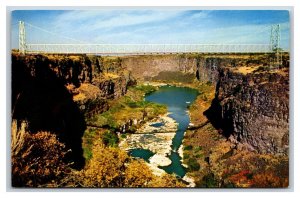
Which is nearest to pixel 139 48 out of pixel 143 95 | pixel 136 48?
pixel 136 48

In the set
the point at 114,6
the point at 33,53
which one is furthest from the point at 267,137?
the point at 33,53

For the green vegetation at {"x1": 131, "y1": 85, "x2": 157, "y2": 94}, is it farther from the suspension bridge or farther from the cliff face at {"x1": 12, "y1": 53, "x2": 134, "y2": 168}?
the suspension bridge

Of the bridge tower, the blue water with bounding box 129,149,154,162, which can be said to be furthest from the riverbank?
the bridge tower

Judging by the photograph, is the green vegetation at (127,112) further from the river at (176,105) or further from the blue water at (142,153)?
the blue water at (142,153)

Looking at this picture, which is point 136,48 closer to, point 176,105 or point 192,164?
point 176,105

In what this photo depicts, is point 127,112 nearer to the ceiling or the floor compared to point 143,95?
nearer to the floor

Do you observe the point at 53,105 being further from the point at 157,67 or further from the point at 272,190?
the point at 272,190
